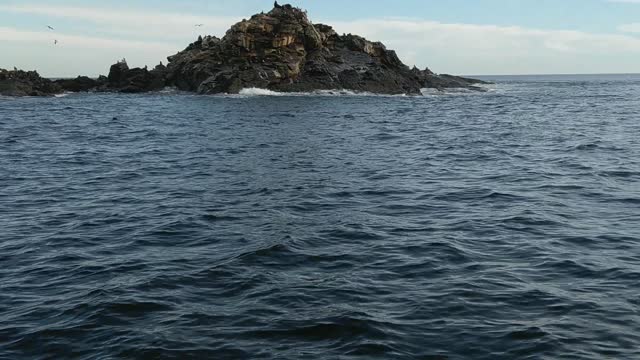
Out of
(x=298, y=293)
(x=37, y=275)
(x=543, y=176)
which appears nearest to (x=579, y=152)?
(x=543, y=176)

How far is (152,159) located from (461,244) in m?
18.4

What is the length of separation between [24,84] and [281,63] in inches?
1447

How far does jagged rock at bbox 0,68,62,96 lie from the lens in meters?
79.4

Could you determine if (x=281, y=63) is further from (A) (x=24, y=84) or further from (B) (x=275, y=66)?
(A) (x=24, y=84)

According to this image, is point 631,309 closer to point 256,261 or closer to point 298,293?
point 298,293

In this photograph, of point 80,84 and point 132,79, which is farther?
point 80,84

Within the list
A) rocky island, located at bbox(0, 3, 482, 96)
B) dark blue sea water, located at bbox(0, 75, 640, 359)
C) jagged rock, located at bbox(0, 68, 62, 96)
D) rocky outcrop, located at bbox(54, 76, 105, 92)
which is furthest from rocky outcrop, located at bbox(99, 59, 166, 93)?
dark blue sea water, located at bbox(0, 75, 640, 359)

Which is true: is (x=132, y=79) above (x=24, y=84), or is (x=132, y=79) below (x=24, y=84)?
above

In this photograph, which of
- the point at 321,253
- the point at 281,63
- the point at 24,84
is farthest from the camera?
the point at 281,63

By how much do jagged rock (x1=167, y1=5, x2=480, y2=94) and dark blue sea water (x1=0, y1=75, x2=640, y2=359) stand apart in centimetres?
5234

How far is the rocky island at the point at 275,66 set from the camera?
269 ft

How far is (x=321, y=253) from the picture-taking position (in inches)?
547

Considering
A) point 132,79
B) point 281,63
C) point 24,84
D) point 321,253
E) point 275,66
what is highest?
point 281,63

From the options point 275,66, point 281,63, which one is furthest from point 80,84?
point 281,63
